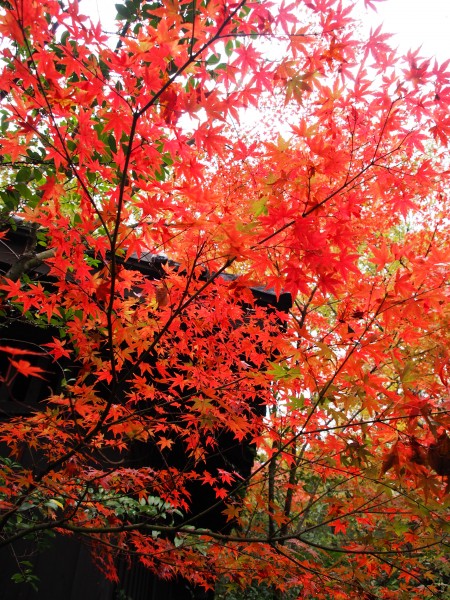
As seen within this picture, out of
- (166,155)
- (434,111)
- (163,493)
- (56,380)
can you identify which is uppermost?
(166,155)

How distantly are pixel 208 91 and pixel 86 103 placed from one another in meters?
0.66

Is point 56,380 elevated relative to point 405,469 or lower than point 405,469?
elevated

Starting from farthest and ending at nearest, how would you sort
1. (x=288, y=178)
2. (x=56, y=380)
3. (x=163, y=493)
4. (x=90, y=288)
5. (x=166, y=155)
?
(x=56, y=380) → (x=163, y=493) → (x=166, y=155) → (x=90, y=288) → (x=288, y=178)

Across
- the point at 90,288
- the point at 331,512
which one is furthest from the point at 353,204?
the point at 331,512

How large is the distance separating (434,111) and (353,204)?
2.24 feet

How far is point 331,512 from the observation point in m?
3.60

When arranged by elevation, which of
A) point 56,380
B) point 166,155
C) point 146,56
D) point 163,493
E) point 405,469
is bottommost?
point 163,493

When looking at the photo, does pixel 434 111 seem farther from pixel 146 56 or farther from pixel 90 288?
pixel 90 288

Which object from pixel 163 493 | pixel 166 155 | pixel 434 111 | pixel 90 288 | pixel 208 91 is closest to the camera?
pixel 208 91

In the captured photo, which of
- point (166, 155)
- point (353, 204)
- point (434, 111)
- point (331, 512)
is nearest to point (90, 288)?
point (166, 155)

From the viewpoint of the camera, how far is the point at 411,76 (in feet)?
7.32

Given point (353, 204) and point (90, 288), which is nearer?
point (353, 204)

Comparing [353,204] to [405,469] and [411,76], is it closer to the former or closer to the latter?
[411,76]

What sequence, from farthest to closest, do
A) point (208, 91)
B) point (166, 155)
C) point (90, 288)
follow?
point (166, 155)
point (90, 288)
point (208, 91)
